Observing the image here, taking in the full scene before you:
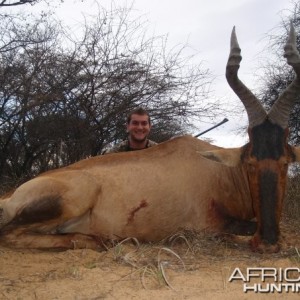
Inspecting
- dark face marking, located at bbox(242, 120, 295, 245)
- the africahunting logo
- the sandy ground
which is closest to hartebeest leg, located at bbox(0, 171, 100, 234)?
the sandy ground

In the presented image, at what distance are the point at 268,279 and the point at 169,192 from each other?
86.7 inches

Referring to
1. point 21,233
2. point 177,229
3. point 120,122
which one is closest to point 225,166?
point 177,229

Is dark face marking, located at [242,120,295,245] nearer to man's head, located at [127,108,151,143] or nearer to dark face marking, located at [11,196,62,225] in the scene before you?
dark face marking, located at [11,196,62,225]

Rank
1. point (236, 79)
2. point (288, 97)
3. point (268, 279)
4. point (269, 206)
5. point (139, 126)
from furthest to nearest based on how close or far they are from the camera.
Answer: point (139, 126) → point (236, 79) → point (288, 97) → point (269, 206) → point (268, 279)

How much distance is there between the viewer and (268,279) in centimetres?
388

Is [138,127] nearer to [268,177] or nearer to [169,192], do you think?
[169,192]

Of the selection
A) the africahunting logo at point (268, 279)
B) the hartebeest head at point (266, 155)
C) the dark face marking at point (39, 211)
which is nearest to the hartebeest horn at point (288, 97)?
the hartebeest head at point (266, 155)

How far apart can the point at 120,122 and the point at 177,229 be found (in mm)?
5146

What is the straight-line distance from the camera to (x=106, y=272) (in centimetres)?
416

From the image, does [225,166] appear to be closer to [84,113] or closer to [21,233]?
[21,233]

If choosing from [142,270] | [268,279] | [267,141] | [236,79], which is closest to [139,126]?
[236,79]

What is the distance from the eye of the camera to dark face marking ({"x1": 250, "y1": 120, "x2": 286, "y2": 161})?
17.0ft

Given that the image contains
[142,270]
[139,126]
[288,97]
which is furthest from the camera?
[139,126]

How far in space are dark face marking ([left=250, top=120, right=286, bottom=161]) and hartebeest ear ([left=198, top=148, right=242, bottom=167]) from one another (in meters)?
0.32
